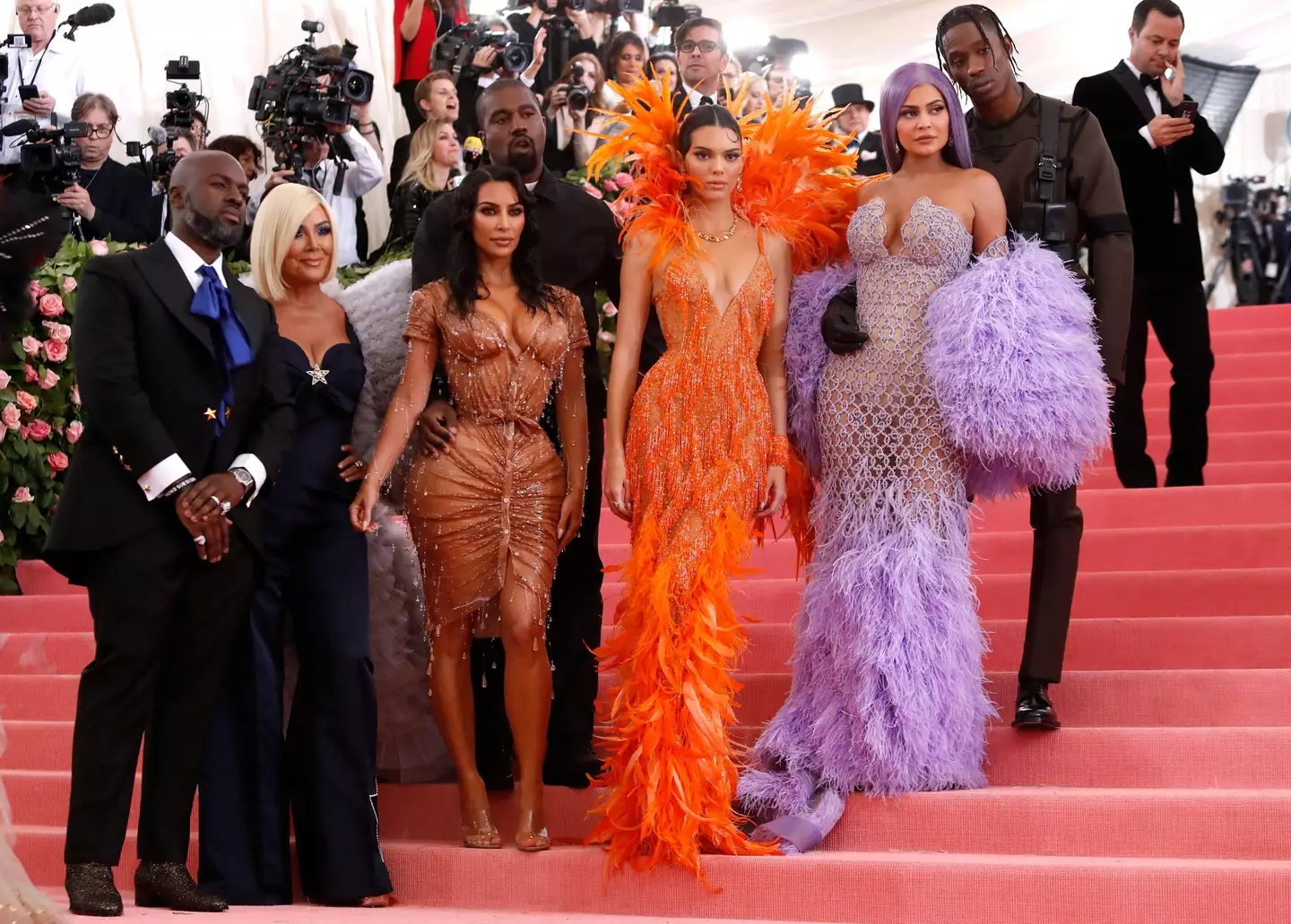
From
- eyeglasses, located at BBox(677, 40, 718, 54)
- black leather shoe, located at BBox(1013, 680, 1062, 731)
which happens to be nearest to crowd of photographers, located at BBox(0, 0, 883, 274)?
eyeglasses, located at BBox(677, 40, 718, 54)

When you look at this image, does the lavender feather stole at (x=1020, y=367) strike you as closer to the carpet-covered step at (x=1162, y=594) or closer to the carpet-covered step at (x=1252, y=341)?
the carpet-covered step at (x=1162, y=594)

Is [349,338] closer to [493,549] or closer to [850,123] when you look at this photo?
[493,549]

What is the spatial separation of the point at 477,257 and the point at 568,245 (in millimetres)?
343

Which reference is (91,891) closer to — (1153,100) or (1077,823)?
(1077,823)

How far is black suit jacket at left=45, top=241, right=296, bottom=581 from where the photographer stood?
11.9 ft

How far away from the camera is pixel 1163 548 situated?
5.71 meters

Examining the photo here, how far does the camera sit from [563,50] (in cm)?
917

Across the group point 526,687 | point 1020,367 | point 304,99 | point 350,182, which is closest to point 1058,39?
point 350,182

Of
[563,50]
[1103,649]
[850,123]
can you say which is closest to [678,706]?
[1103,649]

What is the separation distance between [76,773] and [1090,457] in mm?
2442

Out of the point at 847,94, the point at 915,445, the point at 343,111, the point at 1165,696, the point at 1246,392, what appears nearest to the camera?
the point at 915,445

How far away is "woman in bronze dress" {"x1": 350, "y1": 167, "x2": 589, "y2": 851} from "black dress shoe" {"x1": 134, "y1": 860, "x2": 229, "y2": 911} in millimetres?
656

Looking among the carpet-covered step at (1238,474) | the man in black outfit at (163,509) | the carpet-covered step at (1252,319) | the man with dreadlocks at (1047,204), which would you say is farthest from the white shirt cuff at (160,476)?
the carpet-covered step at (1252,319)

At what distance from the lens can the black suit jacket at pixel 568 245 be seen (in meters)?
4.42
